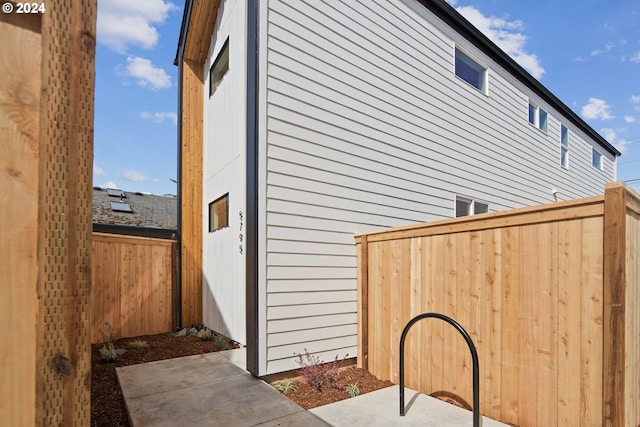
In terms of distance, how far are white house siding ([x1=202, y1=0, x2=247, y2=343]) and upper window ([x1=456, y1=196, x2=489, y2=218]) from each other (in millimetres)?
4398

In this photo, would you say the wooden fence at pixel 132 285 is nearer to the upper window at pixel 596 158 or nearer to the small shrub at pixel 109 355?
the small shrub at pixel 109 355

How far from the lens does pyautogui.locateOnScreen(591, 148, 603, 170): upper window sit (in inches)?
502

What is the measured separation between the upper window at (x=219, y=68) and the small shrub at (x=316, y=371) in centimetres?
474

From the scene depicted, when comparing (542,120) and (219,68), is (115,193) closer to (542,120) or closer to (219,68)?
(219,68)

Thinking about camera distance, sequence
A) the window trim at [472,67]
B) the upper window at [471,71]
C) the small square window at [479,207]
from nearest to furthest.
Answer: the window trim at [472,67]
the upper window at [471,71]
the small square window at [479,207]

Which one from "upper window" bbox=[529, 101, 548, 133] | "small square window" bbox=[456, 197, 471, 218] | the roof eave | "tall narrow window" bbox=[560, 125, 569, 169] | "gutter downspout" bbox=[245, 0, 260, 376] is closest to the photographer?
"gutter downspout" bbox=[245, 0, 260, 376]

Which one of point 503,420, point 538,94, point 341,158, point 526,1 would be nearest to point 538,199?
point 538,94

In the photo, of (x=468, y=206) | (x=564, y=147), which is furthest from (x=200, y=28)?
(x=564, y=147)

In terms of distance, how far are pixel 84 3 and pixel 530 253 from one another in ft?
10.9

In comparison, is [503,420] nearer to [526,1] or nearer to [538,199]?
[538,199]

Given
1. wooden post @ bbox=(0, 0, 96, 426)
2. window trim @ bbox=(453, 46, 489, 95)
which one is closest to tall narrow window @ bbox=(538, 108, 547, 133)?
window trim @ bbox=(453, 46, 489, 95)

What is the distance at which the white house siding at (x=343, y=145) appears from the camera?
4.20 metres

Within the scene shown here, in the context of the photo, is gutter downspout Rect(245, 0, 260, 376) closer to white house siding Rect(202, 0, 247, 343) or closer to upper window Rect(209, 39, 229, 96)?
white house siding Rect(202, 0, 247, 343)

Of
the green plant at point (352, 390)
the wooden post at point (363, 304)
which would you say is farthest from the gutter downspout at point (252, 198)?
the wooden post at point (363, 304)
